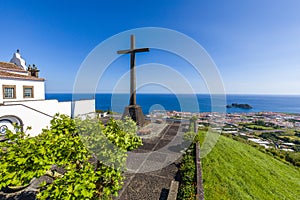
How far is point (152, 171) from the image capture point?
6.96 meters

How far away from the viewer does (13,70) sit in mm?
17609

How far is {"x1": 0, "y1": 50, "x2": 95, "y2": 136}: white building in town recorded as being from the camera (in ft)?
42.3

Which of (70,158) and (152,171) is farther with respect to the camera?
(152,171)

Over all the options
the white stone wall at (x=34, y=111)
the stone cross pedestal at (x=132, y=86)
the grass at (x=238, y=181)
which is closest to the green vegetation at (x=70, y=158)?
the grass at (x=238, y=181)

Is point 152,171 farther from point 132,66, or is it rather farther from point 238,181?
point 132,66

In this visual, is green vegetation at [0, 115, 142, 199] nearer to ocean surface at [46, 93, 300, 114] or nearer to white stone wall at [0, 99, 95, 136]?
ocean surface at [46, 93, 300, 114]

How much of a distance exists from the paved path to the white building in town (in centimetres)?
1291

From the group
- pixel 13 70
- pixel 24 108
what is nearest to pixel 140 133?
pixel 24 108

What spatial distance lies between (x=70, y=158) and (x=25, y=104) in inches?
661

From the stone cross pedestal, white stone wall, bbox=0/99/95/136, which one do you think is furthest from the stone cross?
white stone wall, bbox=0/99/95/136

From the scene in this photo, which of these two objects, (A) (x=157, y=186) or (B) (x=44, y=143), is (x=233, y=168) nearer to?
(A) (x=157, y=186)

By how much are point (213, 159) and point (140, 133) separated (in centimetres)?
634

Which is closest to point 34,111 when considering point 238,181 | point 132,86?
point 132,86

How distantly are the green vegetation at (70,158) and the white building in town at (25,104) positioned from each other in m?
13.4
